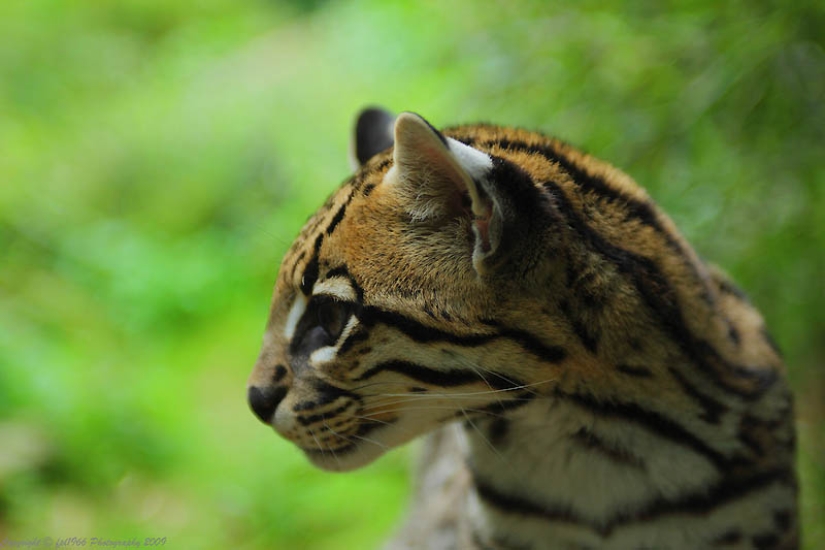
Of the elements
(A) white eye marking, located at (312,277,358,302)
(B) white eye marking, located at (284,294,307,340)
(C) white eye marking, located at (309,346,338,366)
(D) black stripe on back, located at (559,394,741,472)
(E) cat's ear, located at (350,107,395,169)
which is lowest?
(C) white eye marking, located at (309,346,338,366)

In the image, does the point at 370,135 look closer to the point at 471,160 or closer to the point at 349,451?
the point at 471,160

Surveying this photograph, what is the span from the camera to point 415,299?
180 cm

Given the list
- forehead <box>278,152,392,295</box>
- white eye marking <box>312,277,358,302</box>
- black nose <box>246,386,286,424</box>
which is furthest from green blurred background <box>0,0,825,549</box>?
black nose <box>246,386,286,424</box>

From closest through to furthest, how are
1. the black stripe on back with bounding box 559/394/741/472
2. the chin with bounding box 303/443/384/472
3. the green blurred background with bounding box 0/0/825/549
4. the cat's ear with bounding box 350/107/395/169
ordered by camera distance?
the black stripe on back with bounding box 559/394/741/472 → the chin with bounding box 303/443/384/472 → the cat's ear with bounding box 350/107/395/169 → the green blurred background with bounding box 0/0/825/549

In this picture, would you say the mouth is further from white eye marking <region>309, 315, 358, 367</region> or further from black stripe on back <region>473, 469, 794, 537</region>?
black stripe on back <region>473, 469, 794, 537</region>

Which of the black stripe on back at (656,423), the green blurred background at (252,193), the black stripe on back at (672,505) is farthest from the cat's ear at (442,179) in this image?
the green blurred background at (252,193)

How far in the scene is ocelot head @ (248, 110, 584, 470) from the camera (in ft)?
5.70

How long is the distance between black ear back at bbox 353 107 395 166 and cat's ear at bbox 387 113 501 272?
44 cm

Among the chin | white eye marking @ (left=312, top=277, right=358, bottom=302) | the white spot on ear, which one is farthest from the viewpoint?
the chin

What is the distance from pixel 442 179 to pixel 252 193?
16.0 feet

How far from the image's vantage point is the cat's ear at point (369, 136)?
2293mm

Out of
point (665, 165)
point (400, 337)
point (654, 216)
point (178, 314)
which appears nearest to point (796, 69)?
point (665, 165)

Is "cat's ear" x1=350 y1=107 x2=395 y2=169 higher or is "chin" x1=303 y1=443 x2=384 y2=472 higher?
"cat's ear" x1=350 y1=107 x2=395 y2=169

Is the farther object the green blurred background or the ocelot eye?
the green blurred background
